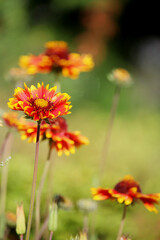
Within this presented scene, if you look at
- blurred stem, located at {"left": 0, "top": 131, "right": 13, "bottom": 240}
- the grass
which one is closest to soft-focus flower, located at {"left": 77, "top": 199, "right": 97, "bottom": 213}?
the grass

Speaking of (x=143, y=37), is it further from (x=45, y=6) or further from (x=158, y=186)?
(x=158, y=186)

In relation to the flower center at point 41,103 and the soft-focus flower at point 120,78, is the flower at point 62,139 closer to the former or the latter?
the flower center at point 41,103

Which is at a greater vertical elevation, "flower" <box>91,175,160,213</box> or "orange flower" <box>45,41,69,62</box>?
"orange flower" <box>45,41,69,62</box>

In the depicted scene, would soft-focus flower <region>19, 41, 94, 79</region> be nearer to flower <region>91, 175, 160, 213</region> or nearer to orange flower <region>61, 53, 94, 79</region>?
orange flower <region>61, 53, 94, 79</region>

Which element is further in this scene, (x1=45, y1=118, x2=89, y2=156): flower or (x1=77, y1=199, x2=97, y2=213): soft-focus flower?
(x1=77, y1=199, x2=97, y2=213): soft-focus flower

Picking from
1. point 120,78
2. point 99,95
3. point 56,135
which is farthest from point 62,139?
point 99,95

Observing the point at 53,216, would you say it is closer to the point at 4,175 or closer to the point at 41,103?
the point at 41,103

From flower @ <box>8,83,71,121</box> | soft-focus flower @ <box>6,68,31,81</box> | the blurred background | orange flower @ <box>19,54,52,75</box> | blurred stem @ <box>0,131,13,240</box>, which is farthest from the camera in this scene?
the blurred background
